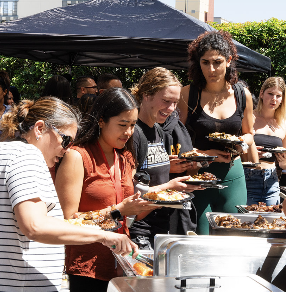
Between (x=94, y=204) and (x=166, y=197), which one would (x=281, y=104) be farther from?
(x=94, y=204)

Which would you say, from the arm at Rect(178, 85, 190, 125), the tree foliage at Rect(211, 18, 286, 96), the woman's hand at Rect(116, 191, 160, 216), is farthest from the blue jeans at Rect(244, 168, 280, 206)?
the tree foliage at Rect(211, 18, 286, 96)

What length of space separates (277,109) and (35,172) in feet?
12.5

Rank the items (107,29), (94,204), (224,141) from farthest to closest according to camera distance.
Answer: (107,29), (224,141), (94,204)

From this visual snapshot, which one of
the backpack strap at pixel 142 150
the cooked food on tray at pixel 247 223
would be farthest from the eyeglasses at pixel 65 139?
the cooked food on tray at pixel 247 223

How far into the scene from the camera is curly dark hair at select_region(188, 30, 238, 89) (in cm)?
355

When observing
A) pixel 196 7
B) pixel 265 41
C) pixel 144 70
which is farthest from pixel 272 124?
pixel 196 7

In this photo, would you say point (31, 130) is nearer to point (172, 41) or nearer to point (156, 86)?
point (156, 86)

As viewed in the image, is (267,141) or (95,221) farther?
(267,141)

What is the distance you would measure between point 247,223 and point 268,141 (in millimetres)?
2077

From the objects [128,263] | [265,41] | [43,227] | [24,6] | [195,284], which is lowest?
[24,6]

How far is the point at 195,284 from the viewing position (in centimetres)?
148

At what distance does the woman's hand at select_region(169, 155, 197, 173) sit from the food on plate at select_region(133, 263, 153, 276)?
51.1 inches

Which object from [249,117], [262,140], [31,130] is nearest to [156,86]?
[249,117]

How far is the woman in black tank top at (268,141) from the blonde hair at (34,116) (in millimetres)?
2430
